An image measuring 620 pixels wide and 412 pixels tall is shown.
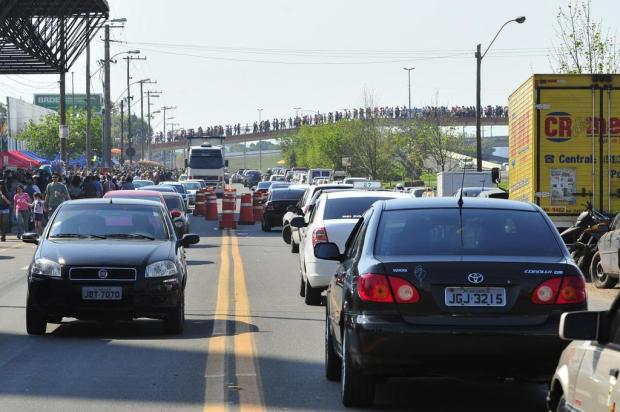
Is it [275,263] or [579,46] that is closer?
[275,263]

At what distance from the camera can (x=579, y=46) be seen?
1645 inches

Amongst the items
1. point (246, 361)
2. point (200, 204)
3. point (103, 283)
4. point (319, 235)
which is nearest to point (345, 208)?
point (319, 235)

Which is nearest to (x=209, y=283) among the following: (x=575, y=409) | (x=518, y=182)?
(x=518, y=182)

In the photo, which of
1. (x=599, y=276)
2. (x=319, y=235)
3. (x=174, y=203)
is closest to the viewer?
(x=319, y=235)

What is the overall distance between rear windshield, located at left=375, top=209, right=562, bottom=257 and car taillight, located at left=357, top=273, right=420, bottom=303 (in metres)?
0.33

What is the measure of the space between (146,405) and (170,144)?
166m

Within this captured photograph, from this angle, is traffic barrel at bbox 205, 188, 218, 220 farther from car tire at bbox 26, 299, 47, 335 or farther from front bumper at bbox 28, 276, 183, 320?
front bumper at bbox 28, 276, 183, 320

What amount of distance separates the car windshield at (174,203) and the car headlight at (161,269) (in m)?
18.2

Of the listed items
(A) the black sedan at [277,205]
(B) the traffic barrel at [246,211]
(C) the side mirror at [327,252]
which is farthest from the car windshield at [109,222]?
(B) the traffic barrel at [246,211]

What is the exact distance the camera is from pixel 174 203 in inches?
1280

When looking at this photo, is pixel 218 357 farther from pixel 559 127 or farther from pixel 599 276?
pixel 559 127

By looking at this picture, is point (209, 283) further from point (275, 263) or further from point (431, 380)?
point (431, 380)

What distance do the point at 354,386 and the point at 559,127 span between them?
15695 millimetres

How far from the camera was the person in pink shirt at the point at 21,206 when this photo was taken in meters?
36.4
